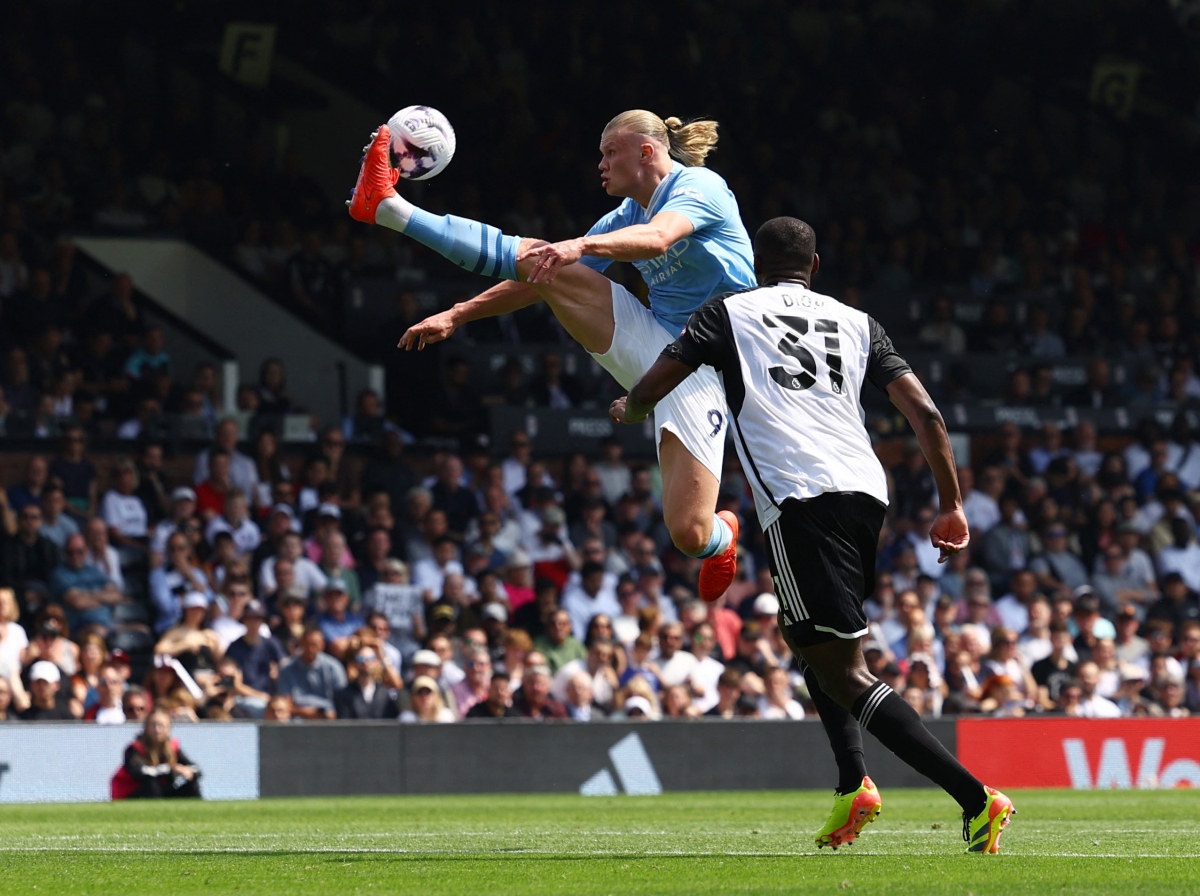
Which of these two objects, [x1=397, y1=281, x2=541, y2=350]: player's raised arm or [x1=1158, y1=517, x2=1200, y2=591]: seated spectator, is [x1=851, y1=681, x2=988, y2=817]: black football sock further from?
[x1=1158, y1=517, x2=1200, y2=591]: seated spectator

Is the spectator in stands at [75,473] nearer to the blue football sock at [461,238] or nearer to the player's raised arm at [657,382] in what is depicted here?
the blue football sock at [461,238]

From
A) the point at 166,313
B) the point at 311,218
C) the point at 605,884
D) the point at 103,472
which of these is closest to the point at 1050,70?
the point at 311,218

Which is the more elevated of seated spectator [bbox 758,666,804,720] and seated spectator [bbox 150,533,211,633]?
seated spectator [bbox 150,533,211,633]

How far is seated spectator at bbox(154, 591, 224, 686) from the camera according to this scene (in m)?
14.3

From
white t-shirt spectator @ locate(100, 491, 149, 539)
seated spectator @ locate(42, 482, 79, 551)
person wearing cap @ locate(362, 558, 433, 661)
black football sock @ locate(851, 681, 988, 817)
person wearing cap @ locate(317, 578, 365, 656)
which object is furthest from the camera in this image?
white t-shirt spectator @ locate(100, 491, 149, 539)

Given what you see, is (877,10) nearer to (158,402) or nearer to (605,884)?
(158,402)

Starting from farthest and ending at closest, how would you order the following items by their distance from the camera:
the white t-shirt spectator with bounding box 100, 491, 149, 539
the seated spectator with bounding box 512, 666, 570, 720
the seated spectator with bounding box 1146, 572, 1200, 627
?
the seated spectator with bounding box 1146, 572, 1200, 627, the white t-shirt spectator with bounding box 100, 491, 149, 539, the seated spectator with bounding box 512, 666, 570, 720

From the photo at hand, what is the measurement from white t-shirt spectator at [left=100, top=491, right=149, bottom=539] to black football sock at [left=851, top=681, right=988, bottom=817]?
10.6 metres

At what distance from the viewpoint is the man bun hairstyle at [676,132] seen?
303 inches

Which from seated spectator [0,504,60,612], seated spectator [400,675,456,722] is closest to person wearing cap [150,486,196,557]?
seated spectator [0,504,60,612]

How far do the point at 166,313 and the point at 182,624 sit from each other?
480 centimetres

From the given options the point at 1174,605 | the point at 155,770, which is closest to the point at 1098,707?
the point at 1174,605

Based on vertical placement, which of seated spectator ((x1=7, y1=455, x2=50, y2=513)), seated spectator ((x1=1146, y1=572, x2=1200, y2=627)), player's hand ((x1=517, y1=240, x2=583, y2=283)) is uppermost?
player's hand ((x1=517, y1=240, x2=583, y2=283))

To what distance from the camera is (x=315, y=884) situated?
5.53 m
